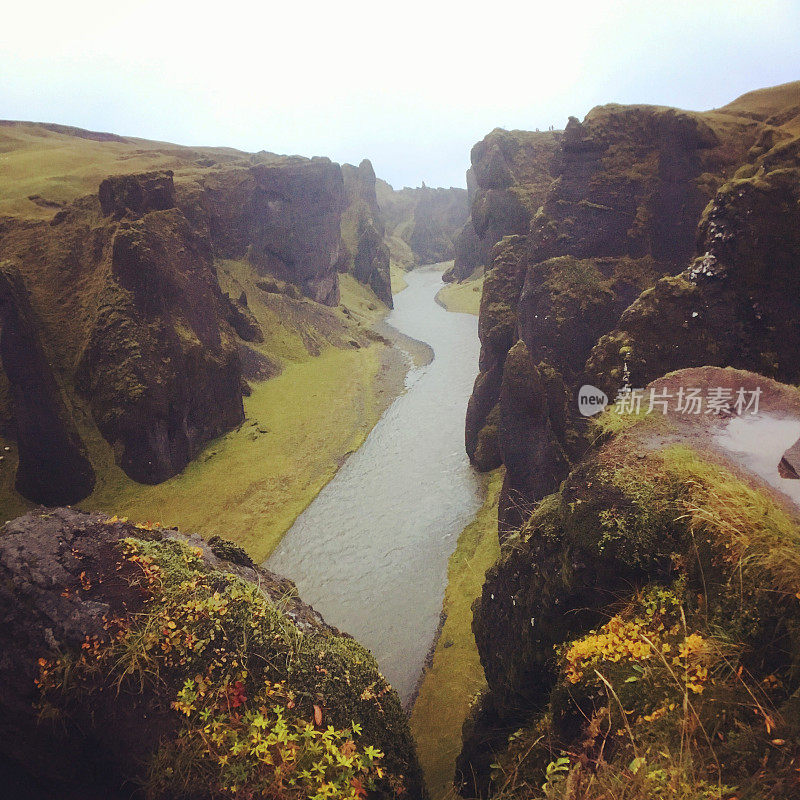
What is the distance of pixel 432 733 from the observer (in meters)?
12.9

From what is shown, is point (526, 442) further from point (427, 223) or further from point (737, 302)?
point (427, 223)

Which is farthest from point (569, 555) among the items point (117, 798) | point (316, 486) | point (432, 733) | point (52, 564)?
point (316, 486)

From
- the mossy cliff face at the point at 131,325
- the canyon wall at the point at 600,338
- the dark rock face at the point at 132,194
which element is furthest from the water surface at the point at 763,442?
the dark rock face at the point at 132,194

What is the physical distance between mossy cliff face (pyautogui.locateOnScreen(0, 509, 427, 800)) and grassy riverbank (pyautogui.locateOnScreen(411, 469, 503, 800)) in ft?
11.2

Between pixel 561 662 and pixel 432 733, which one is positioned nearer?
pixel 561 662

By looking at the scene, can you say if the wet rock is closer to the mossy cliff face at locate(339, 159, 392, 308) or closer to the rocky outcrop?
the rocky outcrop

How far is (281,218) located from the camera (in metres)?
63.9

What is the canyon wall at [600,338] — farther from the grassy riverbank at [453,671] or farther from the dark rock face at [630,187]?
the grassy riverbank at [453,671]

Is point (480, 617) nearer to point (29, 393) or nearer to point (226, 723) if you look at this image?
point (226, 723)

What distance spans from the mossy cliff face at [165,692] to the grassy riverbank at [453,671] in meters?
3.42

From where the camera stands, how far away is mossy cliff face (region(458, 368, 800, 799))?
171 inches

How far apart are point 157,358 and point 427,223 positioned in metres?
140

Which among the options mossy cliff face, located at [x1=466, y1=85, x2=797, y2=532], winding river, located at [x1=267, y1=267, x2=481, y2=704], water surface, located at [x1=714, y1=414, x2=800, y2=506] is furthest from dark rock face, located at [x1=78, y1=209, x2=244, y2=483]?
water surface, located at [x1=714, y1=414, x2=800, y2=506]

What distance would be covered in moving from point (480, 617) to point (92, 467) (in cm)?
2413
